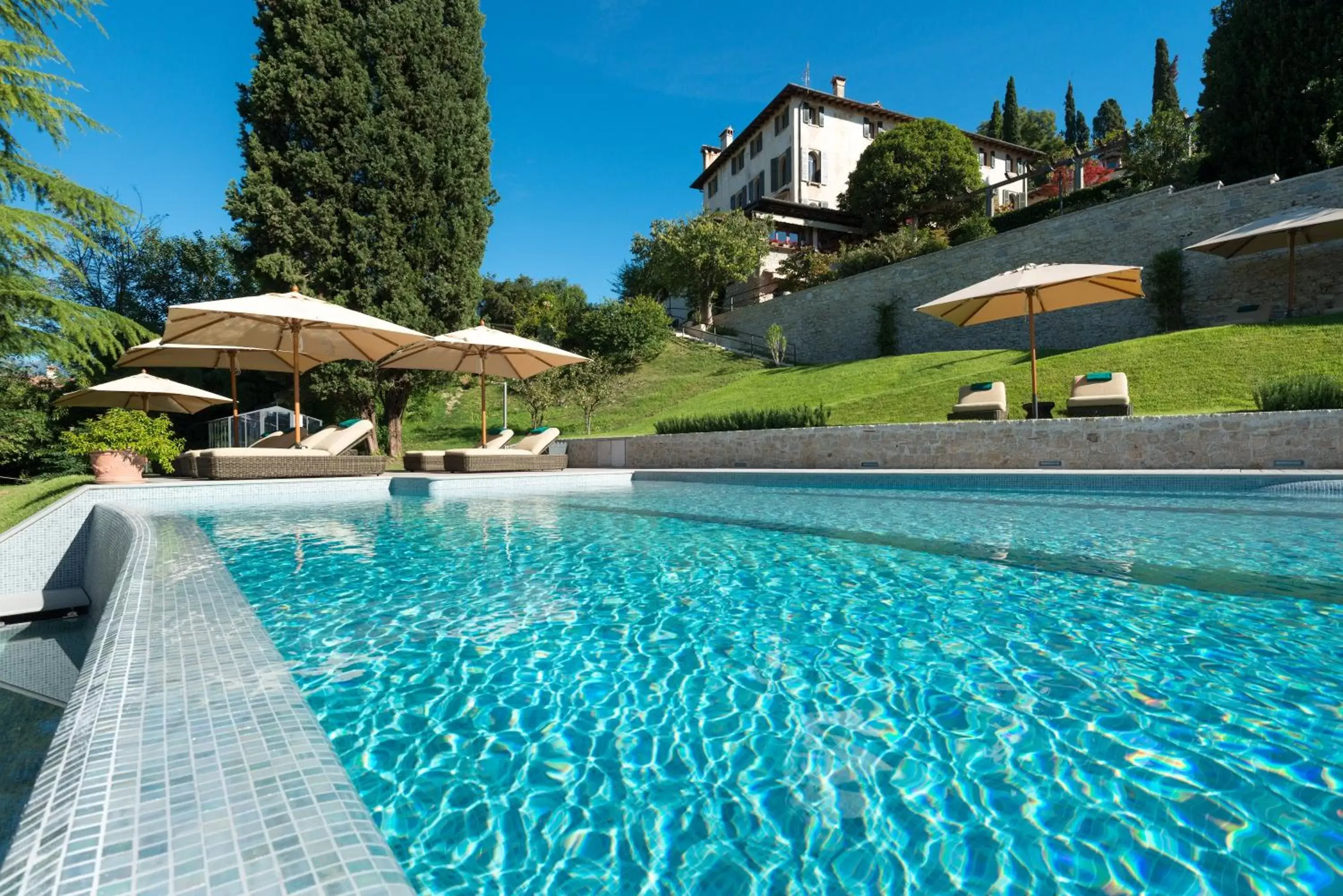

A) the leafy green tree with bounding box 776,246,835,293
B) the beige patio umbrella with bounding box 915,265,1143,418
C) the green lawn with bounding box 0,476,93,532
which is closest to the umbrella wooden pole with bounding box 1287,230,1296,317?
the beige patio umbrella with bounding box 915,265,1143,418

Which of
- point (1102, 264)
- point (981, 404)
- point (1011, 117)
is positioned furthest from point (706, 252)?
point (1011, 117)

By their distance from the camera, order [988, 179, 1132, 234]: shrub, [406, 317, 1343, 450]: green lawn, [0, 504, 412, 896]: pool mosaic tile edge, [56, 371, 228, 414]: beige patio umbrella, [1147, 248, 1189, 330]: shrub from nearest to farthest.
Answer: [0, 504, 412, 896]: pool mosaic tile edge, [406, 317, 1343, 450]: green lawn, [56, 371, 228, 414]: beige patio umbrella, [1147, 248, 1189, 330]: shrub, [988, 179, 1132, 234]: shrub

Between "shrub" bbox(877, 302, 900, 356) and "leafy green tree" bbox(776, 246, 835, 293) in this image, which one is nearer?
"shrub" bbox(877, 302, 900, 356)

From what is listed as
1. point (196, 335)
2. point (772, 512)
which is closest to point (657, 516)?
point (772, 512)

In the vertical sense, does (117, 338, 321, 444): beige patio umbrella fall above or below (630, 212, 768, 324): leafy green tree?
below

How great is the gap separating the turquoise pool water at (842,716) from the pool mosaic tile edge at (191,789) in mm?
363

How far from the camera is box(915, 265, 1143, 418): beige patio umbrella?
38.8 feet

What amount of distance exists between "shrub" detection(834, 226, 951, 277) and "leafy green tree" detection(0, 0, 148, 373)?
2414 centimetres

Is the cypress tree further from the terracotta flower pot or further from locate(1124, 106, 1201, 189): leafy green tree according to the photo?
the terracotta flower pot

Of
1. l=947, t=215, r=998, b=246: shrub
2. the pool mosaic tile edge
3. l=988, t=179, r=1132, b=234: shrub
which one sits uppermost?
l=988, t=179, r=1132, b=234: shrub

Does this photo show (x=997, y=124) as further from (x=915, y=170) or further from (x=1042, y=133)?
(x=915, y=170)

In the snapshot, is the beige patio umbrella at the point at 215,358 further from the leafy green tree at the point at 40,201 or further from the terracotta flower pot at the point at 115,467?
the terracotta flower pot at the point at 115,467

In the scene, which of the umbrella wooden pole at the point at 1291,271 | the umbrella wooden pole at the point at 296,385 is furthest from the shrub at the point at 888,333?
the umbrella wooden pole at the point at 296,385

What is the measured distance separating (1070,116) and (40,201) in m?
71.9
